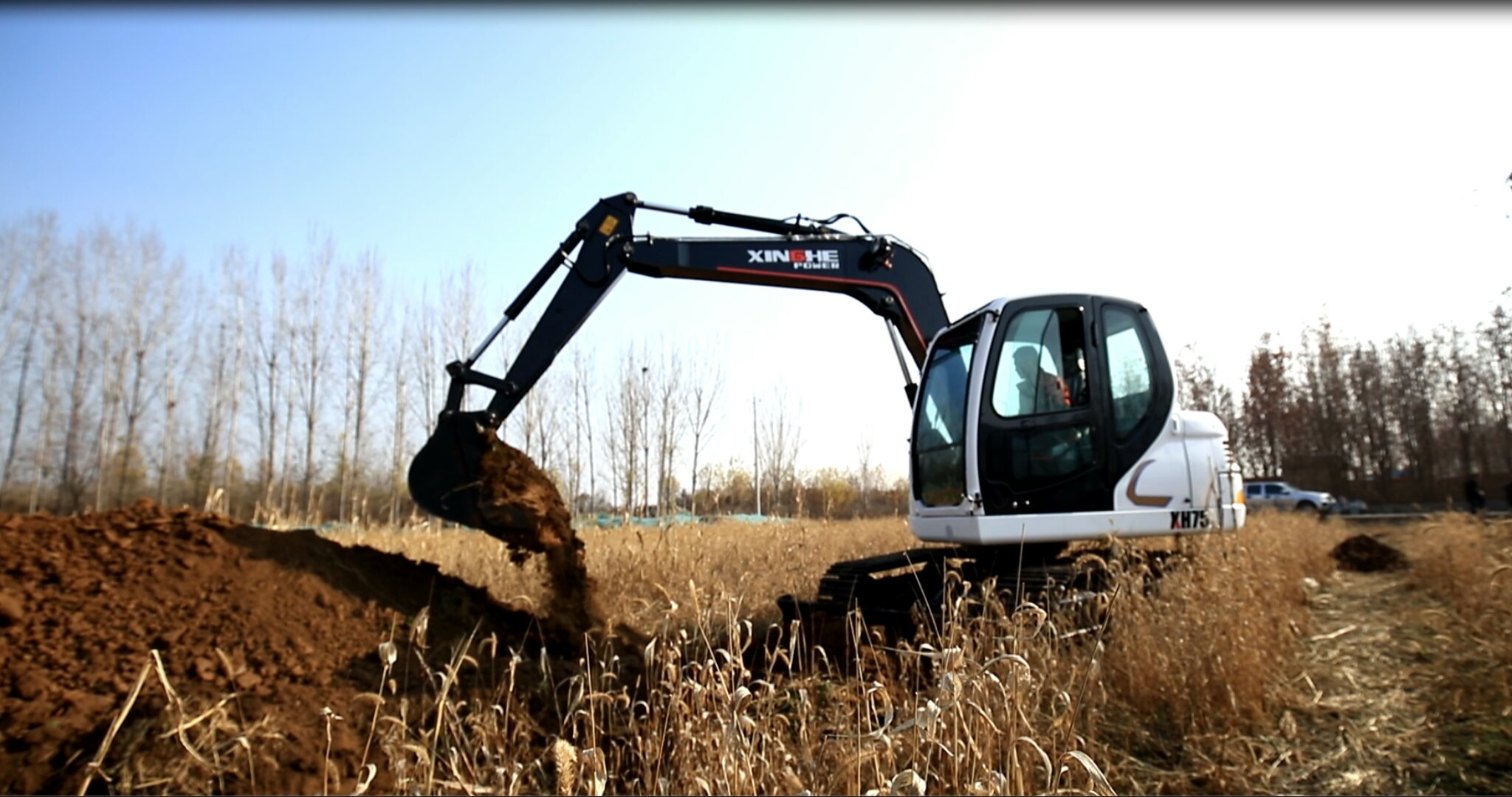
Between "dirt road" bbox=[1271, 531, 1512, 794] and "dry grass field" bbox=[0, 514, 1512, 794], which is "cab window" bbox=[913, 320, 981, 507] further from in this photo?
"dirt road" bbox=[1271, 531, 1512, 794]

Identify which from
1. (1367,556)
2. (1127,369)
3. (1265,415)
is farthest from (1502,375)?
(1265,415)

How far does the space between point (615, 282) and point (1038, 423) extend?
340 cm

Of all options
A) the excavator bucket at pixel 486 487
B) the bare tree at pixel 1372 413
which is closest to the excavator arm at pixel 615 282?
the excavator bucket at pixel 486 487

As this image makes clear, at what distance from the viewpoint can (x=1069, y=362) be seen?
18.5 ft

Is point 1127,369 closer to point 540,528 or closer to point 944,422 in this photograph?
point 944,422

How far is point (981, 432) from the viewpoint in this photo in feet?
17.6

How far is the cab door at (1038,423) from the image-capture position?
5.33 m

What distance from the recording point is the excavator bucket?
488cm

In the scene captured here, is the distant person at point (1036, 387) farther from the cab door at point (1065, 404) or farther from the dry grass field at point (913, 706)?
the dry grass field at point (913, 706)

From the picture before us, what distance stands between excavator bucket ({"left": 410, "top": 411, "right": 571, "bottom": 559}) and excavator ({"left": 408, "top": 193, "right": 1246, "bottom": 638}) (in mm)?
12

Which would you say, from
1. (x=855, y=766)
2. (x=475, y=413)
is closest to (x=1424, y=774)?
(x=855, y=766)

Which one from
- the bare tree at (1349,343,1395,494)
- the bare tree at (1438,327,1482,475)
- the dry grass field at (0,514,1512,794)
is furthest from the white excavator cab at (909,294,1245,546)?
the bare tree at (1349,343,1395,494)

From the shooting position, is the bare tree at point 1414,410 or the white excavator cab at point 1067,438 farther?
the bare tree at point 1414,410

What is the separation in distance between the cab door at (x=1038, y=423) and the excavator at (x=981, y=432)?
0.4 inches
